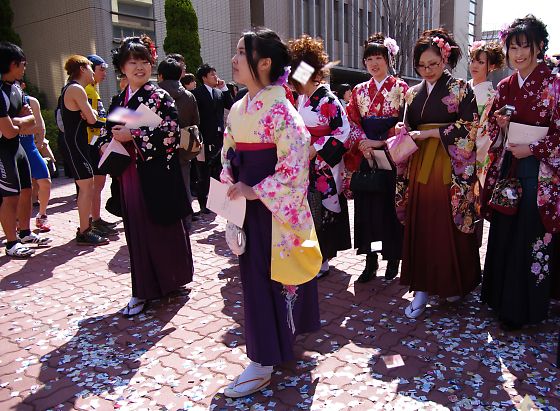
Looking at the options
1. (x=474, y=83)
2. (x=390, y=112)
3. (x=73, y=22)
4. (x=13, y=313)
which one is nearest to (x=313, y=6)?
(x=73, y=22)

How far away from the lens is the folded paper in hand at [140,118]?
11.1 ft

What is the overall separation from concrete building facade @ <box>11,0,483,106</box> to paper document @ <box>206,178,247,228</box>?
33.6 ft

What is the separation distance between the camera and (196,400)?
8.40 ft

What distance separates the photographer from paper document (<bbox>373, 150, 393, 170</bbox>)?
3.85 m

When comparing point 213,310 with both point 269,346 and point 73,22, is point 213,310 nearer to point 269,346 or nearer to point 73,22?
point 269,346

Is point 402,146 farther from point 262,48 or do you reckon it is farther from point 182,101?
point 182,101

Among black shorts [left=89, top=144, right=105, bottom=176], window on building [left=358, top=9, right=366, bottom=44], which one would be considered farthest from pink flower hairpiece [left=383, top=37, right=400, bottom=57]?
window on building [left=358, top=9, right=366, bottom=44]

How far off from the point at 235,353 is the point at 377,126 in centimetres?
213

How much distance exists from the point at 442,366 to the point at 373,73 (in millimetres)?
2373

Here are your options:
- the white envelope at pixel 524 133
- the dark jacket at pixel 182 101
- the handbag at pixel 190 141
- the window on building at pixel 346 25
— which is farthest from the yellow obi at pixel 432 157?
the window on building at pixel 346 25

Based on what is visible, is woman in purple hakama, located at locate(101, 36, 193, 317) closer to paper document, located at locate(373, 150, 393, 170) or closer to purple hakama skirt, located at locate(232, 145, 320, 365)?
purple hakama skirt, located at locate(232, 145, 320, 365)

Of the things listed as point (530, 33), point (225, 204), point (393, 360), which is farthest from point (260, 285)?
point (530, 33)

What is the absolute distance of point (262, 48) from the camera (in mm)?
2395

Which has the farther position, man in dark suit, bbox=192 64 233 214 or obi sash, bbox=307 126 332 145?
man in dark suit, bbox=192 64 233 214
